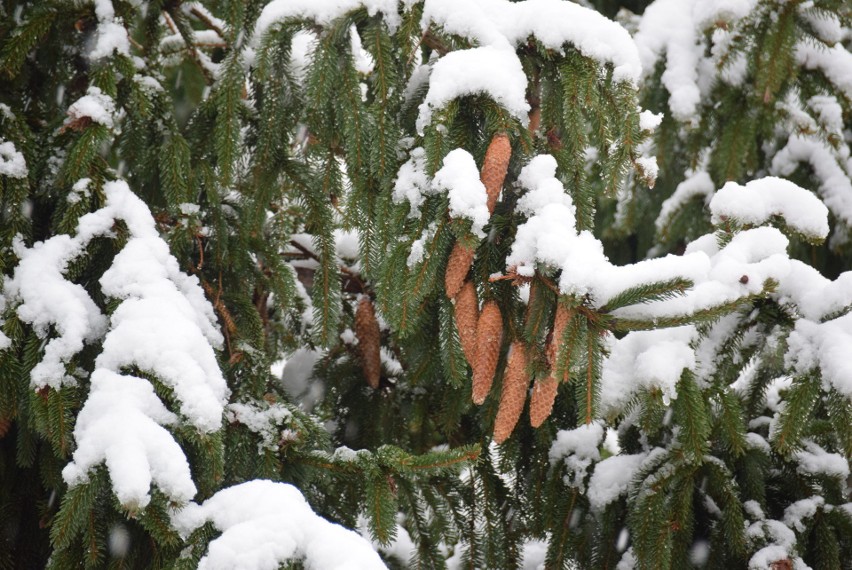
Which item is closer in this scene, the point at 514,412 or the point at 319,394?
the point at 514,412

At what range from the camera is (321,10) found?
1965mm

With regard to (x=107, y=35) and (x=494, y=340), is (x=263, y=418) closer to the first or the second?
(x=494, y=340)

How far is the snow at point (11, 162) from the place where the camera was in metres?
2.10

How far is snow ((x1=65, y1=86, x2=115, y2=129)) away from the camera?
7.02 ft

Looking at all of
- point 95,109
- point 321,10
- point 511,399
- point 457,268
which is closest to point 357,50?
point 321,10

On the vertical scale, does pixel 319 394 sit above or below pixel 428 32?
below

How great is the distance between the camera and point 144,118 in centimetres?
231

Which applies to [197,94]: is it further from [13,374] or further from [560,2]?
[560,2]

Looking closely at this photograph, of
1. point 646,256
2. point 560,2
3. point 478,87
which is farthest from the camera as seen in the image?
point 646,256

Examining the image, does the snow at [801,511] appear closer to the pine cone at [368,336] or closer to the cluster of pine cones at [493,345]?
the cluster of pine cones at [493,345]

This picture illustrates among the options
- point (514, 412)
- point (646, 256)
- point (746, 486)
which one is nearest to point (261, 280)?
point (514, 412)

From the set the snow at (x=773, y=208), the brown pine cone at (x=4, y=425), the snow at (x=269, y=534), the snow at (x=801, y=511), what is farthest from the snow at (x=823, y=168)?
the brown pine cone at (x=4, y=425)

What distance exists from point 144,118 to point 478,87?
1134mm

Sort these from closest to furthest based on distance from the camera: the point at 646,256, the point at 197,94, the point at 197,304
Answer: the point at 197,304, the point at 197,94, the point at 646,256
